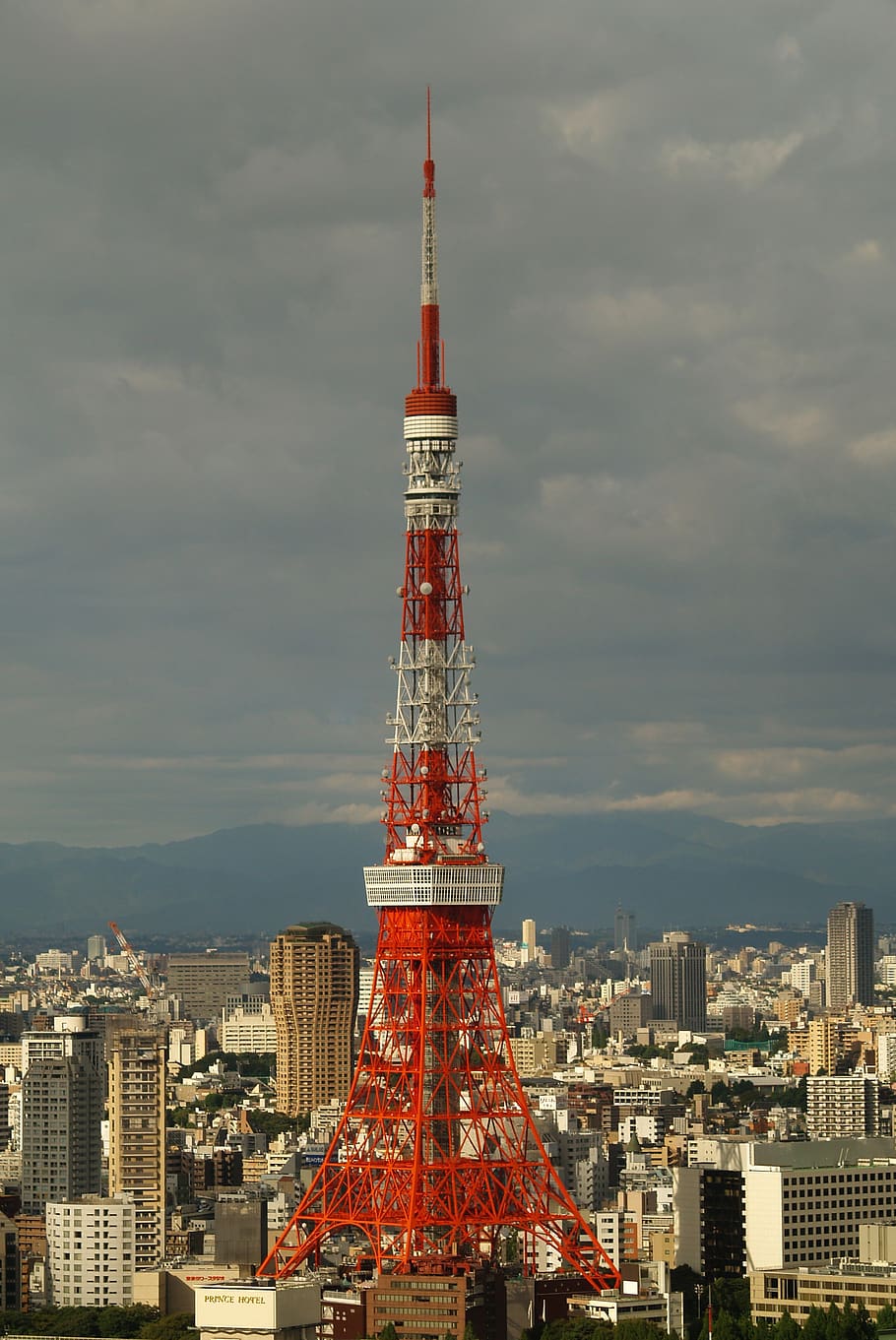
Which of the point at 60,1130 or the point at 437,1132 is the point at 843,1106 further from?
the point at 437,1132

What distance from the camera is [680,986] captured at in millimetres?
187000

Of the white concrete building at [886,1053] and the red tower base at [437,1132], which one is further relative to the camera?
the white concrete building at [886,1053]

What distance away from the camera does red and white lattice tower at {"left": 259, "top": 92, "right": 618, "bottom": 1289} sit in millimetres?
54375

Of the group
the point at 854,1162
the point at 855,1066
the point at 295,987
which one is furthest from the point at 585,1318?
the point at 855,1066

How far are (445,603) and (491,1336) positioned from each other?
1387cm

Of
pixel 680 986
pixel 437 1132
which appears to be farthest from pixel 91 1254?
pixel 680 986

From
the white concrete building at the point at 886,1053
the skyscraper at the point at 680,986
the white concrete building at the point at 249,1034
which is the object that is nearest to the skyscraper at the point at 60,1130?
the white concrete building at the point at 886,1053

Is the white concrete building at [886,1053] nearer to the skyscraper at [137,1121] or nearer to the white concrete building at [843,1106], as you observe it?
the white concrete building at [843,1106]

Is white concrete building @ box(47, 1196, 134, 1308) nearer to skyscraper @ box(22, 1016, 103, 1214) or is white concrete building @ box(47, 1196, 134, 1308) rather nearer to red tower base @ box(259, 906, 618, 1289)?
red tower base @ box(259, 906, 618, 1289)

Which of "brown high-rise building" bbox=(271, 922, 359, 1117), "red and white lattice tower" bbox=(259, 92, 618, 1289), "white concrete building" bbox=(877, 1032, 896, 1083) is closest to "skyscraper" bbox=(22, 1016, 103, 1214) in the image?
"red and white lattice tower" bbox=(259, 92, 618, 1289)

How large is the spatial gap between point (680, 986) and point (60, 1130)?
110242 millimetres

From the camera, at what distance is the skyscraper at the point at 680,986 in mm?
184875

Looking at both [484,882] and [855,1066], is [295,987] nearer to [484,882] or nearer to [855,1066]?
[855,1066]

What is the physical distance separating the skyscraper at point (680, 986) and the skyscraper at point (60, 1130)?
342 feet
